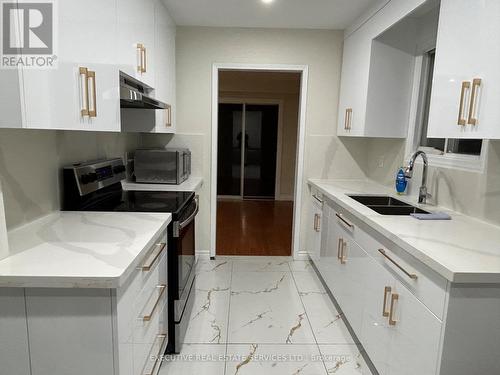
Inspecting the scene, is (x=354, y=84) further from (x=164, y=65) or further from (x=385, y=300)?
(x=385, y=300)

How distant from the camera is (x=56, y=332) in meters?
1.09


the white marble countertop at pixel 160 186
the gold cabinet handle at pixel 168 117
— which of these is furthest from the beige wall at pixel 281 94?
the white marble countertop at pixel 160 186

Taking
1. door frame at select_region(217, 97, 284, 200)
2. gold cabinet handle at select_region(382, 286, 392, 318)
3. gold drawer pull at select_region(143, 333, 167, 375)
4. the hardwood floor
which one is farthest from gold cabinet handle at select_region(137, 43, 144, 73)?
door frame at select_region(217, 97, 284, 200)

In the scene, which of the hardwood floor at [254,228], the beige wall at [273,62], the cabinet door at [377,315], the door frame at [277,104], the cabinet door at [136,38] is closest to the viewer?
the cabinet door at [377,315]

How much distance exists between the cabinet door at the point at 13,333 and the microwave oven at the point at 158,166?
5.82 feet

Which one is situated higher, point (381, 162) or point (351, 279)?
point (381, 162)

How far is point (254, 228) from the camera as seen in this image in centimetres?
471

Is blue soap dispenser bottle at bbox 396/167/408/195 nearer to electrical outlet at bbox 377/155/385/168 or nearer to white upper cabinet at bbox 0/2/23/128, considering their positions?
electrical outlet at bbox 377/155/385/168

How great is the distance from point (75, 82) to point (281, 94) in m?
5.26

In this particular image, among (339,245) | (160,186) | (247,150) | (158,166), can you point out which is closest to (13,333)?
Result: (160,186)

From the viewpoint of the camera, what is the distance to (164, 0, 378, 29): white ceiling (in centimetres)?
262

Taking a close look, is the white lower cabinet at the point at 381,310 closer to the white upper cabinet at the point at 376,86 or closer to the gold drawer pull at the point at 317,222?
the gold drawer pull at the point at 317,222

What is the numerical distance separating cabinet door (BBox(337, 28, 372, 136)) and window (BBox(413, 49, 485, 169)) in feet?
1.47

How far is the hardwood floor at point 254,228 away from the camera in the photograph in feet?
12.7
